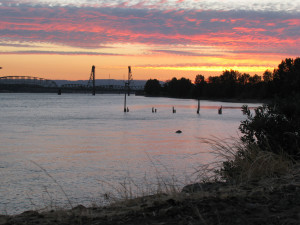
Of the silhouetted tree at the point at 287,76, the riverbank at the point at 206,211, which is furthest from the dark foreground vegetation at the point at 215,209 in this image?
the silhouetted tree at the point at 287,76

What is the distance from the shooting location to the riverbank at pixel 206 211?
5863mm

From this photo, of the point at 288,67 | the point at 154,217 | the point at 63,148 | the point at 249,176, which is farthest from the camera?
the point at 288,67

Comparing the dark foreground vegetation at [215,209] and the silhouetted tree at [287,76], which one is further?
the silhouetted tree at [287,76]

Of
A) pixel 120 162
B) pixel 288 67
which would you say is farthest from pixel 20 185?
pixel 288 67

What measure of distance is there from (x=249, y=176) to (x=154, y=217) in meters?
2.98

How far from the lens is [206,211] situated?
620 centimetres

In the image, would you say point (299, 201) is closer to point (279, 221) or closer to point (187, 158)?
point (279, 221)

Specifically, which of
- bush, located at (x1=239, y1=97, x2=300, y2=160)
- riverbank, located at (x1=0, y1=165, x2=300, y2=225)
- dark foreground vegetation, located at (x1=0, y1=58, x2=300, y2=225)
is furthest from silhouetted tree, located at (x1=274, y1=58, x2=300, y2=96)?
riverbank, located at (x1=0, y1=165, x2=300, y2=225)

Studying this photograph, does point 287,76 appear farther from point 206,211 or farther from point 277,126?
point 206,211

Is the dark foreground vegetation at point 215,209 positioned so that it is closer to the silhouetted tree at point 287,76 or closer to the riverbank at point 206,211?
the riverbank at point 206,211

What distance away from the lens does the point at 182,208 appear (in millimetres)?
6398

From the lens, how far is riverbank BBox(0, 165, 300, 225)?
19.2 ft

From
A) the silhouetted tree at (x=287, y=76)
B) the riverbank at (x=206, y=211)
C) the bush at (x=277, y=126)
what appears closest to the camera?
the riverbank at (x=206, y=211)

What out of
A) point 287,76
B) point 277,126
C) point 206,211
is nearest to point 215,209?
point 206,211
